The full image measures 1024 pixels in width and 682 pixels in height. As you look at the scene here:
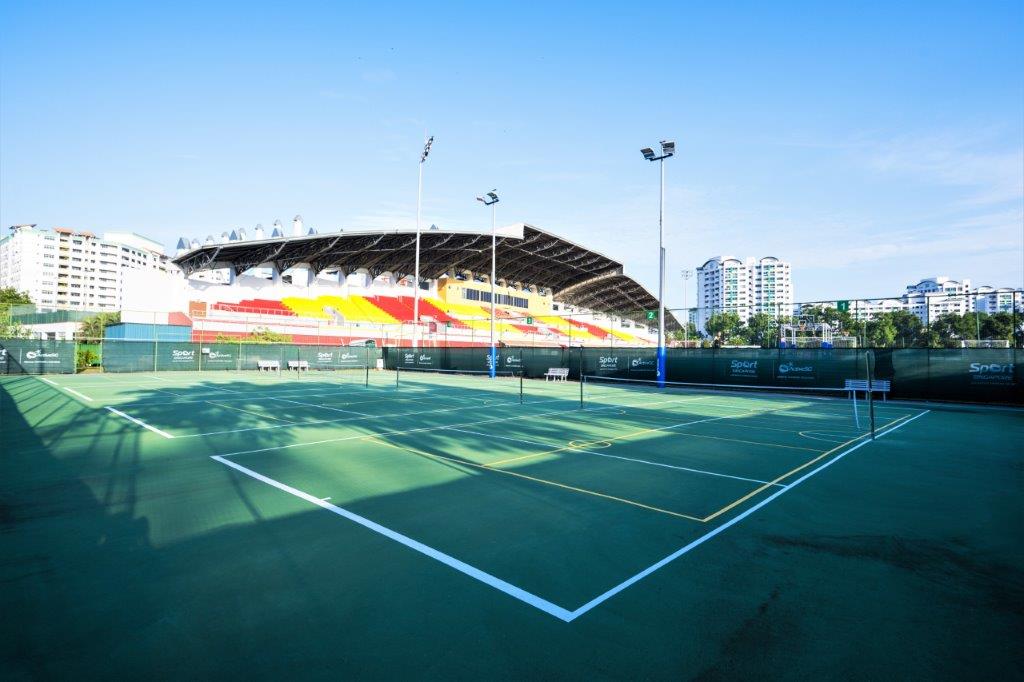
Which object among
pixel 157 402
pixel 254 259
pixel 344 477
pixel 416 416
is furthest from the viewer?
pixel 254 259

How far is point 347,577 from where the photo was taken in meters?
5.12

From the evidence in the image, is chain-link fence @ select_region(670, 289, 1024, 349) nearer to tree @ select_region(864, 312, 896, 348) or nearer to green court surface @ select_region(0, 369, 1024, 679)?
tree @ select_region(864, 312, 896, 348)

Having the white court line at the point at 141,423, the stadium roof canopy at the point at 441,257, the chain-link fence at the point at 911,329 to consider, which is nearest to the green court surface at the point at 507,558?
the white court line at the point at 141,423

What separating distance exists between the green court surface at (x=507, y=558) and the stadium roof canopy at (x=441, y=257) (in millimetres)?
34001

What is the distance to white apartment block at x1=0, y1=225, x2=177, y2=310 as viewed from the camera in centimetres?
15850

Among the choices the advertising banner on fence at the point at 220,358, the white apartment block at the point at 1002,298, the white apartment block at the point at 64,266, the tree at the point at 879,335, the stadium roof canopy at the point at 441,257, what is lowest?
the advertising banner on fence at the point at 220,358

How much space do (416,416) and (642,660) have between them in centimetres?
1400

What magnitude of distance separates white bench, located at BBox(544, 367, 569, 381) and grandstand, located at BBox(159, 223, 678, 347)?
20.5 ft

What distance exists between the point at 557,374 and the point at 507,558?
3116cm

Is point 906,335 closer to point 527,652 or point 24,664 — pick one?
point 527,652

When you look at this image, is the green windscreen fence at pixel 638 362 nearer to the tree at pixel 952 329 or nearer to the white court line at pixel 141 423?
the tree at pixel 952 329

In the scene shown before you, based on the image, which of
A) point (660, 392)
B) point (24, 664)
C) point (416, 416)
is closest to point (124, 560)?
point (24, 664)

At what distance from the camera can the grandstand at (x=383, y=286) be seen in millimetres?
55312

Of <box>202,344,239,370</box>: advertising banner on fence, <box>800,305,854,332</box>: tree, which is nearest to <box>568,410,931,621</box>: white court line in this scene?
<box>800,305,854,332</box>: tree
